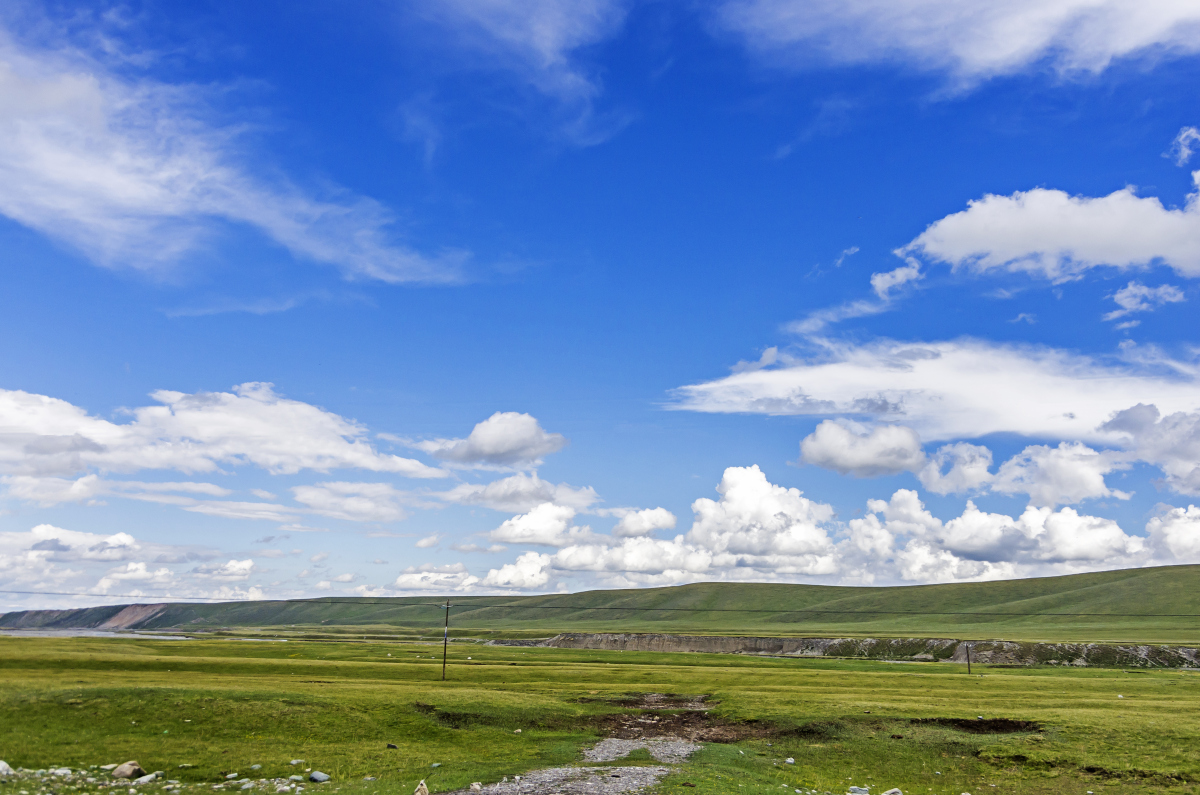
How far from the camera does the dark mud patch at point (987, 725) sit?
46.2 meters

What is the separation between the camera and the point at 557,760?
38.0 metres

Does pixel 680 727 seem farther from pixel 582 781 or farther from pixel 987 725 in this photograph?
pixel 582 781

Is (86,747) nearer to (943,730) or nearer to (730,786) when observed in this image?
(730,786)

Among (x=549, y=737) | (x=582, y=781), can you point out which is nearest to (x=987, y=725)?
(x=549, y=737)

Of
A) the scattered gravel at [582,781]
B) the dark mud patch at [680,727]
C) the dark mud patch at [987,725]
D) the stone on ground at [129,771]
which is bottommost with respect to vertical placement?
the dark mud patch at [680,727]

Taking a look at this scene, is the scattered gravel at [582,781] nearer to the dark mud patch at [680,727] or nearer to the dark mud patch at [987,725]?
the dark mud patch at [680,727]

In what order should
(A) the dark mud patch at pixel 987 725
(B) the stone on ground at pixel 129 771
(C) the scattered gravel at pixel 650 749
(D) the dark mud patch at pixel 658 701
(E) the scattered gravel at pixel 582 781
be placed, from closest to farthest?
(E) the scattered gravel at pixel 582 781
(B) the stone on ground at pixel 129 771
(C) the scattered gravel at pixel 650 749
(A) the dark mud patch at pixel 987 725
(D) the dark mud patch at pixel 658 701

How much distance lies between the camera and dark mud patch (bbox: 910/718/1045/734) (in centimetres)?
4625

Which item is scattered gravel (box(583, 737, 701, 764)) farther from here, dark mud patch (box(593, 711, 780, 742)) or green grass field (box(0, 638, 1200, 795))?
dark mud patch (box(593, 711, 780, 742))

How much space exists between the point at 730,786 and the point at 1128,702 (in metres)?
49.2

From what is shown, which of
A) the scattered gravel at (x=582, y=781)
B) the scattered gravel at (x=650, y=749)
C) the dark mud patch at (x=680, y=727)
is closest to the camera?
the scattered gravel at (x=582, y=781)

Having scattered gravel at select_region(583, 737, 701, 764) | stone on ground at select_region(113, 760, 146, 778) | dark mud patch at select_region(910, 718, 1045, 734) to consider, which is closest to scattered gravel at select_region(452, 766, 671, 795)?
scattered gravel at select_region(583, 737, 701, 764)

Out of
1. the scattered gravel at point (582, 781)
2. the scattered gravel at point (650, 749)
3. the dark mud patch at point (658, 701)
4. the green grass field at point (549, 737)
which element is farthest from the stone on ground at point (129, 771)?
the dark mud patch at point (658, 701)

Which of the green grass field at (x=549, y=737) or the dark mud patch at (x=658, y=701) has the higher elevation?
the green grass field at (x=549, y=737)
